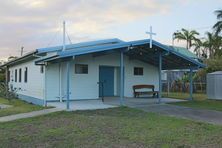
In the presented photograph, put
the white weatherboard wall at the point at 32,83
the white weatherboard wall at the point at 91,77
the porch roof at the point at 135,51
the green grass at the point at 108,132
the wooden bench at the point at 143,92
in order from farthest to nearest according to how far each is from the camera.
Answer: the wooden bench at the point at 143,92
the white weatherboard wall at the point at 32,83
the white weatherboard wall at the point at 91,77
the porch roof at the point at 135,51
the green grass at the point at 108,132

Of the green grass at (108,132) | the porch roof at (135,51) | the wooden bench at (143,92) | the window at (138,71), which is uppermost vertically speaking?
the porch roof at (135,51)

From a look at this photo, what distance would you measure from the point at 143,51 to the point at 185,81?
13.6 metres

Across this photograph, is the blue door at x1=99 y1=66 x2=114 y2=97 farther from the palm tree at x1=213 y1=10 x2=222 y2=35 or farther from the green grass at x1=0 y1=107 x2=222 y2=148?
the palm tree at x1=213 y1=10 x2=222 y2=35

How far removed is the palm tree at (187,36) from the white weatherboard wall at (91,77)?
34016mm

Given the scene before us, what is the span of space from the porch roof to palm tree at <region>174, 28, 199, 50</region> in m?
33.8

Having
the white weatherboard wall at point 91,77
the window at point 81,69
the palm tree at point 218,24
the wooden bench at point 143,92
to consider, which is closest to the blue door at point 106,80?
the white weatherboard wall at point 91,77

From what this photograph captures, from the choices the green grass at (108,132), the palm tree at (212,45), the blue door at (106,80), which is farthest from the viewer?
the palm tree at (212,45)

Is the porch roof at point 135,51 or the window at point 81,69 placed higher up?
the porch roof at point 135,51

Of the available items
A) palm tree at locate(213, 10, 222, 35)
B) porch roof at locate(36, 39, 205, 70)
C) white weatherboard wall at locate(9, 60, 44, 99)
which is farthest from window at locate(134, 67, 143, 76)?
palm tree at locate(213, 10, 222, 35)

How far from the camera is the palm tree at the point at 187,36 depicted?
181ft

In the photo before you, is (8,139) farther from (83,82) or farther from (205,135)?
(83,82)

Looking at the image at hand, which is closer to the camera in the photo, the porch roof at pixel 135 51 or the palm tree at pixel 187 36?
the porch roof at pixel 135 51

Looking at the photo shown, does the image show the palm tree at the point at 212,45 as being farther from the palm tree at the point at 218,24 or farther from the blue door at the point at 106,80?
the blue door at the point at 106,80

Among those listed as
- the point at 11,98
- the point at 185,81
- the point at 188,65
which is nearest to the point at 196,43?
the point at 185,81
